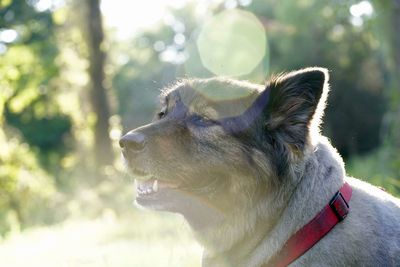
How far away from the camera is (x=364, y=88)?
101ft

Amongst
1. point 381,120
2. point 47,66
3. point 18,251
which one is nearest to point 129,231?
point 18,251

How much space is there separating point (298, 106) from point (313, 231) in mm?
926

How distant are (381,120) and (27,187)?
2085 centimetres

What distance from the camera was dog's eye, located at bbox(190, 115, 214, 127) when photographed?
4.83 metres

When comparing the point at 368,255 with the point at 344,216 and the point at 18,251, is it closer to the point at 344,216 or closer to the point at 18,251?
the point at 344,216

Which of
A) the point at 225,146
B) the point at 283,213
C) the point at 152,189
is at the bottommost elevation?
the point at 152,189

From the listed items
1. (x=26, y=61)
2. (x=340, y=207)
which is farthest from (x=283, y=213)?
(x=26, y=61)

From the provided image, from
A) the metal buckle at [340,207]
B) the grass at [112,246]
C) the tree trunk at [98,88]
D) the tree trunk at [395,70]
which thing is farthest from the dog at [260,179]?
the tree trunk at [98,88]

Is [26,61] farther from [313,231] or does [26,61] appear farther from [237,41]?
[237,41]

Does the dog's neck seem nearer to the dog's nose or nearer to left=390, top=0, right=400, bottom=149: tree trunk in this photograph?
the dog's nose

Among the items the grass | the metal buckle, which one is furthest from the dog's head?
the grass

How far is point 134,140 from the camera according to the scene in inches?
186

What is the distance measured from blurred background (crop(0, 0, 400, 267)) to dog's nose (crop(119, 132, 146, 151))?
1831 millimetres

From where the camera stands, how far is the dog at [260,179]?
13.9 ft
